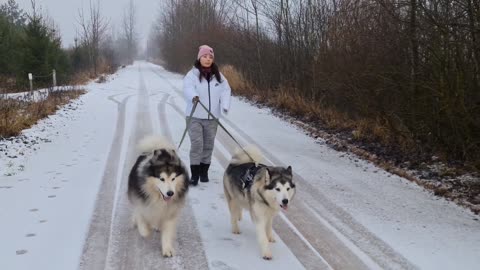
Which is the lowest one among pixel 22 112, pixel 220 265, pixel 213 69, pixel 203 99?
pixel 220 265

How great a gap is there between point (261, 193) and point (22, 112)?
955cm

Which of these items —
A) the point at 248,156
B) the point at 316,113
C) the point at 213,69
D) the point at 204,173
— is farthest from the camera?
the point at 316,113

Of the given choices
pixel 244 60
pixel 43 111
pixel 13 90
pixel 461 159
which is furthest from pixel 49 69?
pixel 461 159

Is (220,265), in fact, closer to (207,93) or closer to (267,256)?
(267,256)

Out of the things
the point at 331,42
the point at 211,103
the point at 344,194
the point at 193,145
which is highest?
the point at 331,42

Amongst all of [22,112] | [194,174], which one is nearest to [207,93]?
[194,174]

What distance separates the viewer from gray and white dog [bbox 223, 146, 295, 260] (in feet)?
13.1

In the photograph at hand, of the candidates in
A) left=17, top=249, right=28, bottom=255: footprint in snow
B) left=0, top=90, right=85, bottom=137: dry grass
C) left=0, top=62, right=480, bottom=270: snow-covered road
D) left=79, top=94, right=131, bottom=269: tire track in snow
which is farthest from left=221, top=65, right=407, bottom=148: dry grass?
left=0, top=90, right=85, bottom=137: dry grass

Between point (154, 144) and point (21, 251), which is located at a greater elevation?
point (154, 144)

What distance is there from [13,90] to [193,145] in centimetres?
1807

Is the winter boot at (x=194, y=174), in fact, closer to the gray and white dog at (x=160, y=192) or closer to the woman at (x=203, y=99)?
the woman at (x=203, y=99)

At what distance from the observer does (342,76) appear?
33.9 feet

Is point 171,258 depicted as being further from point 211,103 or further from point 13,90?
point 13,90

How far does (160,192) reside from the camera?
13.6 feet
